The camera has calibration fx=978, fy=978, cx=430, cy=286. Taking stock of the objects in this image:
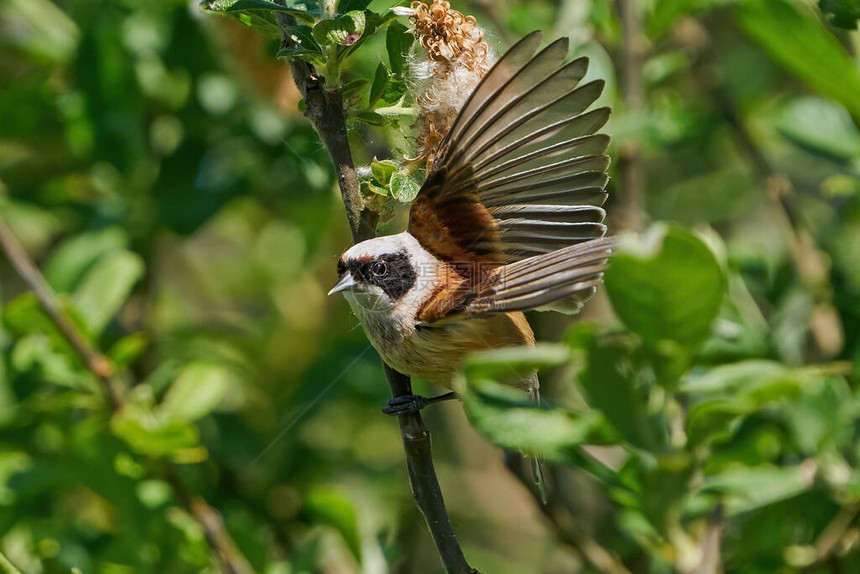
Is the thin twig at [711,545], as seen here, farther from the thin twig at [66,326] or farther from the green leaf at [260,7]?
the thin twig at [66,326]

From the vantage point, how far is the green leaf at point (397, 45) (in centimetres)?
162

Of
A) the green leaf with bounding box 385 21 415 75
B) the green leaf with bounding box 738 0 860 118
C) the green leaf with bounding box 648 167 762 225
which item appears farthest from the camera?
the green leaf with bounding box 648 167 762 225

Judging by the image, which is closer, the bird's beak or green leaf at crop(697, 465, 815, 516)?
green leaf at crop(697, 465, 815, 516)

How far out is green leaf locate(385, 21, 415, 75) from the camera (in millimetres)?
1623

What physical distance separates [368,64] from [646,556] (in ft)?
5.33

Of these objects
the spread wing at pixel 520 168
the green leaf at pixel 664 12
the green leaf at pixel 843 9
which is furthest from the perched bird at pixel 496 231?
the green leaf at pixel 664 12

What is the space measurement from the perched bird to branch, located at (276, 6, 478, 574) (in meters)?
0.07

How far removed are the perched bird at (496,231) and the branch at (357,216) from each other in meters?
0.07

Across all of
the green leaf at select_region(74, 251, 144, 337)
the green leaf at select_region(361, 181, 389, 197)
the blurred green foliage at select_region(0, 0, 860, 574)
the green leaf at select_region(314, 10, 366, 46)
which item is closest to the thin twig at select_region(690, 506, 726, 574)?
the blurred green foliage at select_region(0, 0, 860, 574)

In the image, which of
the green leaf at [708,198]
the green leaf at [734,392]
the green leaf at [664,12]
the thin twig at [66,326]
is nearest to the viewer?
the green leaf at [734,392]

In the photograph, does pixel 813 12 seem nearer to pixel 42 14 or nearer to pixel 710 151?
Answer: pixel 710 151

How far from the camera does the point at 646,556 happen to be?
9.38 ft

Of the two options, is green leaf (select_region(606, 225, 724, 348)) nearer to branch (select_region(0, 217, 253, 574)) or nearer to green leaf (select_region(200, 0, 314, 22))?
green leaf (select_region(200, 0, 314, 22))

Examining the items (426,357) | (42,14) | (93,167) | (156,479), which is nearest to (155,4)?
(42,14)
